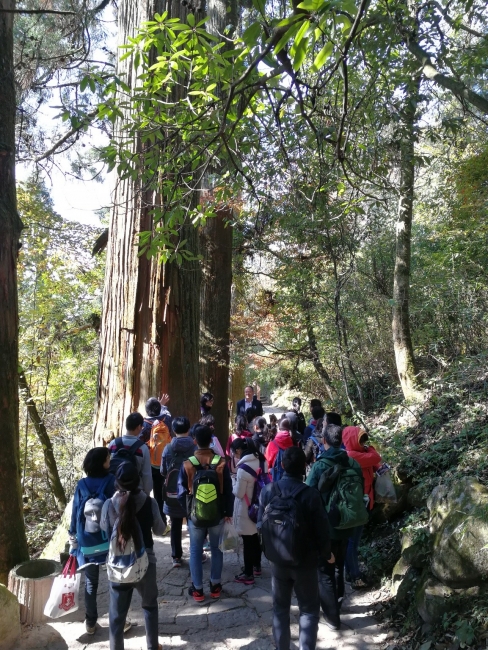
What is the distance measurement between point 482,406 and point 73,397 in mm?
10599

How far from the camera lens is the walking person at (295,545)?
11.3 feet

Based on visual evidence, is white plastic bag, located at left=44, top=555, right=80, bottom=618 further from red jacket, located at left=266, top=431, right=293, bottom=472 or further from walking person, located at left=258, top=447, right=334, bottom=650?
red jacket, located at left=266, top=431, right=293, bottom=472

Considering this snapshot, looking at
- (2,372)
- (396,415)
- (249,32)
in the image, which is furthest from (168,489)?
(396,415)

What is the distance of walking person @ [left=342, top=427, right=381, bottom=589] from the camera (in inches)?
197

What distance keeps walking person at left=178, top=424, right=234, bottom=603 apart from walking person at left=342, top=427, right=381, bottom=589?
136 centimetres

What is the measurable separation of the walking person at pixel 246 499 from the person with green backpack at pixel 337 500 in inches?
26.2

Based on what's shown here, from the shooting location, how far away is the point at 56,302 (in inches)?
471

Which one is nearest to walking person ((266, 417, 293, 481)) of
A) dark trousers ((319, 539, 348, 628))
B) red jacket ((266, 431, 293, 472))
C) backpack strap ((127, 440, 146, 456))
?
red jacket ((266, 431, 293, 472))

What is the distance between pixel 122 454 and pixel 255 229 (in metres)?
2.73

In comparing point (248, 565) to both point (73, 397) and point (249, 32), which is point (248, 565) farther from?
point (73, 397)

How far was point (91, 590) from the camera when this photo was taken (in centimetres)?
400

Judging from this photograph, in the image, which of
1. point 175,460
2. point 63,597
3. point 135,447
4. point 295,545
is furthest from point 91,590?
point 295,545

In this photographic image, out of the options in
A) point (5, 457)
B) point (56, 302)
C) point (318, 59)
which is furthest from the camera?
point (56, 302)

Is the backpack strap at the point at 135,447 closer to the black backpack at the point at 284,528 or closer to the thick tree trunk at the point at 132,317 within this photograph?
the thick tree trunk at the point at 132,317
